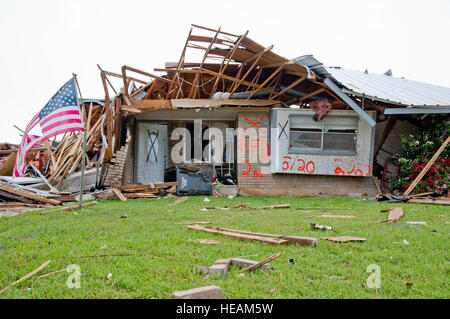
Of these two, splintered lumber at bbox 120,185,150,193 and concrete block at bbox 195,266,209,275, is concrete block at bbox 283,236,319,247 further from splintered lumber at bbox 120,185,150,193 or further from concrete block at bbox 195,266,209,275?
splintered lumber at bbox 120,185,150,193

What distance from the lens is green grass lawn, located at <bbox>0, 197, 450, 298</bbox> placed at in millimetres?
2658

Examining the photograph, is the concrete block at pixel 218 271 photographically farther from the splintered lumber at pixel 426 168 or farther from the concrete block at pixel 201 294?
the splintered lumber at pixel 426 168

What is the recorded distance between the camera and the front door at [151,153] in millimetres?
14109

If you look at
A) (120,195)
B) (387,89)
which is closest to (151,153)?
(120,195)

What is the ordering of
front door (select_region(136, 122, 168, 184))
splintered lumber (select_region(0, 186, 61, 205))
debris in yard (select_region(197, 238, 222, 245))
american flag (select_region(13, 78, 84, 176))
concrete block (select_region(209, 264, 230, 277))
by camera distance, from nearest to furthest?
concrete block (select_region(209, 264, 230, 277)) < debris in yard (select_region(197, 238, 222, 245)) < american flag (select_region(13, 78, 84, 176)) < splintered lumber (select_region(0, 186, 61, 205)) < front door (select_region(136, 122, 168, 184))

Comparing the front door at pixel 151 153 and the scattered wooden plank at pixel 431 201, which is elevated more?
the front door at pixel 151 153

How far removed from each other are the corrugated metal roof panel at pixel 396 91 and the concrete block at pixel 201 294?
1065 centimetres

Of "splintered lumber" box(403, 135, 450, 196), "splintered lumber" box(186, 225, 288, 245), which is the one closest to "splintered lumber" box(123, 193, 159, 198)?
"splintered lumber" box(186, 225, 288, 245)

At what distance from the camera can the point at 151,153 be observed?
1429 cm

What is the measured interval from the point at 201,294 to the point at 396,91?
14528mm

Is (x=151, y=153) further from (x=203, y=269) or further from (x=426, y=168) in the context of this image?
(x=203, y=269)

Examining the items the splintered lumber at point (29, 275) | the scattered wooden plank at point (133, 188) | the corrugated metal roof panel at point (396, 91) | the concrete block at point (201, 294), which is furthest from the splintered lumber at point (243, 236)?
the corrugated metal roof panel at point (396, 91)

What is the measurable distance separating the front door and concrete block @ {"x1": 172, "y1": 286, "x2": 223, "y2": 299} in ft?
39.8

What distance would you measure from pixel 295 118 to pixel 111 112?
6970 millimetres
